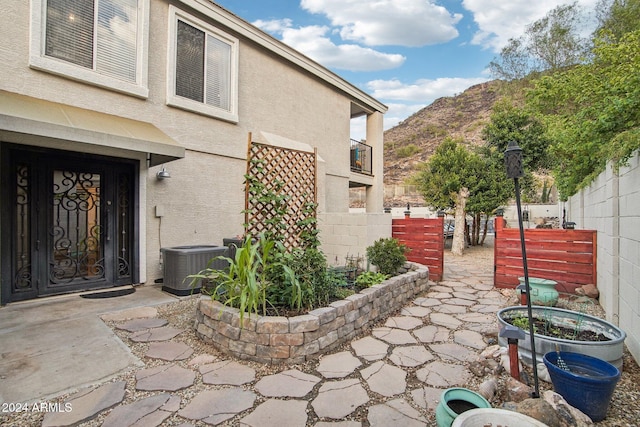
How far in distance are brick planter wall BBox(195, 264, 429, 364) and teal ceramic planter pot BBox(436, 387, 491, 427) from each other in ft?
4.50

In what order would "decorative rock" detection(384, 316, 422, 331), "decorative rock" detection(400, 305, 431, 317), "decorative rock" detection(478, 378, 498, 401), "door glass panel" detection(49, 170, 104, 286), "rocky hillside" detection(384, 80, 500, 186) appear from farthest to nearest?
"rocky hillside" detection(384, 80, 500, 186) < "door glass panel" detection(49, 170, 104, 286) < "decorative rock" detection(400, 305, 431, 317) < "decorative rock" detection(384, 316, 422, 331) < "decorative rock" detection(478, 378, 498, 401)

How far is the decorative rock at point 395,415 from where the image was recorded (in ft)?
7.06

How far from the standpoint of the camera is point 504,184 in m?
11.0

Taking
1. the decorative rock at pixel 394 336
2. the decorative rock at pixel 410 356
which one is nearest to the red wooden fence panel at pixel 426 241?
the decorative rock at pixel 394 336

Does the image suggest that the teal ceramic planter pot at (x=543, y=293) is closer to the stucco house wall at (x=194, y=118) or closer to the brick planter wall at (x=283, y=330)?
the brick planter wall at (x=283, y=330)

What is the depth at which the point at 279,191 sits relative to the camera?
14.5ft

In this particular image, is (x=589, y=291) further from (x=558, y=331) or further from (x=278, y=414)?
(x=278, y=414)

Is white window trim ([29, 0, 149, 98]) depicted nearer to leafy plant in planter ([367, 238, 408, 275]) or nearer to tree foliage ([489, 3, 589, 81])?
leafy plant in planter ([367, 238, 408, 275])

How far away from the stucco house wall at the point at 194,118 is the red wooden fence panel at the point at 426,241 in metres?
0.91

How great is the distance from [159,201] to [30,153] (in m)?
1.95

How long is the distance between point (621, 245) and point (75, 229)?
768cm

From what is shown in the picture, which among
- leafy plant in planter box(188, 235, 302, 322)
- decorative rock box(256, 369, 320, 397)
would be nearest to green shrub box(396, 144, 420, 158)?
leafy plant in planter box(188, 235, 302, 322)

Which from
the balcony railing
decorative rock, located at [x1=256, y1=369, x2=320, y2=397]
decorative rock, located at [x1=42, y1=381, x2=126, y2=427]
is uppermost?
the balcony railing

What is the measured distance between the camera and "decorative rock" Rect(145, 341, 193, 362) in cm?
312
